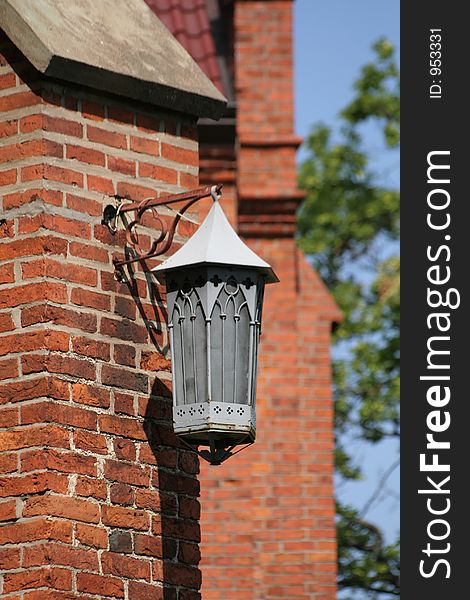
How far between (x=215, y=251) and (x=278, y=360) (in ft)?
18.4

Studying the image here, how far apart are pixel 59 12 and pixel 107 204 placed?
2.58ft

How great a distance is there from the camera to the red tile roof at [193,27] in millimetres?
11375

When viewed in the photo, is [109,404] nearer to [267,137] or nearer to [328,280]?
[267,137]

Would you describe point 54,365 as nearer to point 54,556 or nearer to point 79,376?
point 79,376

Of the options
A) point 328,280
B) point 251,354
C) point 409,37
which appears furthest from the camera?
point 328,280

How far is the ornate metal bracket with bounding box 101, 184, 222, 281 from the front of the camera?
606 centimetres

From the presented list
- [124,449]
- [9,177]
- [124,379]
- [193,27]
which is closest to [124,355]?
[124,379]

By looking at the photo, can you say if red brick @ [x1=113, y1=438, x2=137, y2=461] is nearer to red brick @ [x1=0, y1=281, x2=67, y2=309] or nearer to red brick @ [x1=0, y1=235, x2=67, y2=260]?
red brick @ [x1=0, y1=281, x2=67, y2=309]

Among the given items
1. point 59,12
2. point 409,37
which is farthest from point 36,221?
point 409,37

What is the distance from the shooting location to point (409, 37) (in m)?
9.38

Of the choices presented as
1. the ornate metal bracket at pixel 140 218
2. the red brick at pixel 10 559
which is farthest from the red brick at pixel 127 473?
the ornate metal bracket at pixel 140 218

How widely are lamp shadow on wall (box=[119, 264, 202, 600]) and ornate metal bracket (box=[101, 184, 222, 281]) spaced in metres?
0.05

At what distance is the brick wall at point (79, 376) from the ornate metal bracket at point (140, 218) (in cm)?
5

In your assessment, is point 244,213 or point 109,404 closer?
point 109,404
